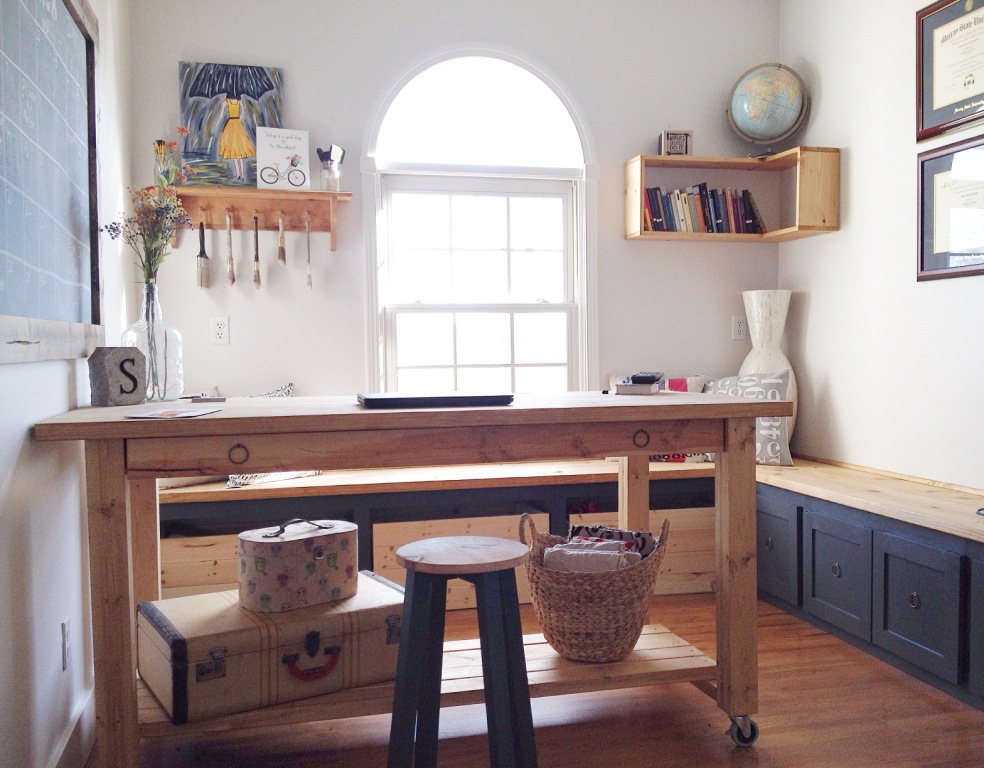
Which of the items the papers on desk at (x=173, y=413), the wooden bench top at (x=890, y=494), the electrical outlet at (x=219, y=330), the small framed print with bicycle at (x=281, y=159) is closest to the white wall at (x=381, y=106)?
the electrical outlet at (x=219, y=330)

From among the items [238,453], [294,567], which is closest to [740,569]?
[294,567]

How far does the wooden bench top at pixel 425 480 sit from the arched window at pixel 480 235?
0.55 meters

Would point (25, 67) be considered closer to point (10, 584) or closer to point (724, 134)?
point (10, 584)

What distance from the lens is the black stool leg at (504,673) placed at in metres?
1.67

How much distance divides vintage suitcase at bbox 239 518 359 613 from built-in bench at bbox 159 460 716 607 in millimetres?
972

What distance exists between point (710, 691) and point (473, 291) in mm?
2172

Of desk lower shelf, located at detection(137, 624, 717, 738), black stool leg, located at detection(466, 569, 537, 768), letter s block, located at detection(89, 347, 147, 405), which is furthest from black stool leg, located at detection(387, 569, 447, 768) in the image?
letter s block, located at detection(89, 347, 147, 405)

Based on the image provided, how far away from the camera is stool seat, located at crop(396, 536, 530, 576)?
1.68 meters

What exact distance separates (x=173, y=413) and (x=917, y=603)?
224 cm

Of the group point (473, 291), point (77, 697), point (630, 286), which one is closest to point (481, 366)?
point (473, 291)

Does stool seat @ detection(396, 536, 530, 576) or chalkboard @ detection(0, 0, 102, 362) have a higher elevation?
chalkboard @ detection(0, 0, 102, 362)

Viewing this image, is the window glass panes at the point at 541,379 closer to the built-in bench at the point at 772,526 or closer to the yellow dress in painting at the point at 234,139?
the built-in bench at the point at 772,526

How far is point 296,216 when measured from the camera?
11.5ft

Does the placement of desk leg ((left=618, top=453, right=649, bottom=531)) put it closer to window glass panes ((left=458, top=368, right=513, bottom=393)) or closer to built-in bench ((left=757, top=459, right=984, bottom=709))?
built-in bench ((left=757, top=459, right=984, bottom=709))
